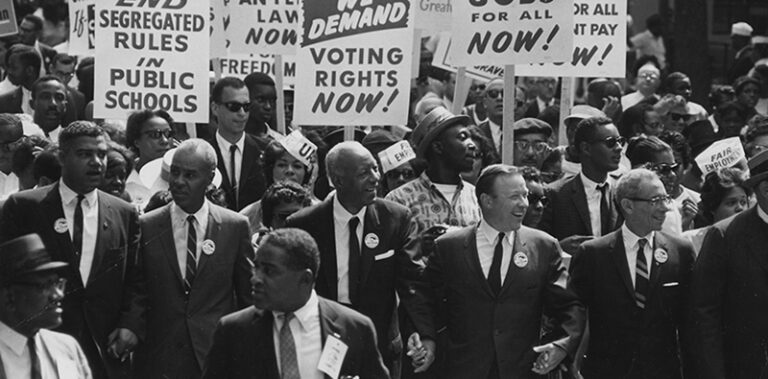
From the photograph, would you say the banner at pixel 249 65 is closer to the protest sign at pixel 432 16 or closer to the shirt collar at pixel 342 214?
the protest sign at pixel 432 16

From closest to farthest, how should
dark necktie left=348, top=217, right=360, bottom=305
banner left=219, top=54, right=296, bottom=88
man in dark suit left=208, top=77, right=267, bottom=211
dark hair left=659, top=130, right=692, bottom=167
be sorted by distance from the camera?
dark necktie left=348, top=217, right=360, bottom=305, man in dark suit left=208, top=77, right=267, bottom=211, dark hair left=659, top=130, right=692, bottom=167, banner left=219, top=54, right=296, bottom=88

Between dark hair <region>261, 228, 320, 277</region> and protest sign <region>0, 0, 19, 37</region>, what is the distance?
9.68 m

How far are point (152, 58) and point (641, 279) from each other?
5.35m

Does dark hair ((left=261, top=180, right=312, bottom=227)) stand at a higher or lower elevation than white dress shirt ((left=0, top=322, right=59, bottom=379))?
higher

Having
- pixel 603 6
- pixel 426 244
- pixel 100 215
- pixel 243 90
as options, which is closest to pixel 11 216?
pixel 100 215

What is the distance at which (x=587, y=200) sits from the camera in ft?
40.0

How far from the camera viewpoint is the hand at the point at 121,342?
33.1 ft

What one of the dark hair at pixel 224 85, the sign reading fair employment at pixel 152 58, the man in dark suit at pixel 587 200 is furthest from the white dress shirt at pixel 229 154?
the man in dark suit at pixel 587 200

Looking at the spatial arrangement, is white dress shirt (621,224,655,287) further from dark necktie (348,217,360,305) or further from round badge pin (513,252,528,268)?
dark necktie (348,217,360,305)

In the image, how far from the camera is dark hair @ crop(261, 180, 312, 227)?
37.0 ft

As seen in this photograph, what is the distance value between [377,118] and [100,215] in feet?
11.6

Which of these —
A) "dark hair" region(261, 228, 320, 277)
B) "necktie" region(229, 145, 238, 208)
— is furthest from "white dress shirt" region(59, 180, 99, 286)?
"necktie" region(229, 145, 238, 208)

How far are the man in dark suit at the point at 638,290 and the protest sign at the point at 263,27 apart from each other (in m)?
5.97

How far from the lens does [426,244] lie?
1121 centimetres
